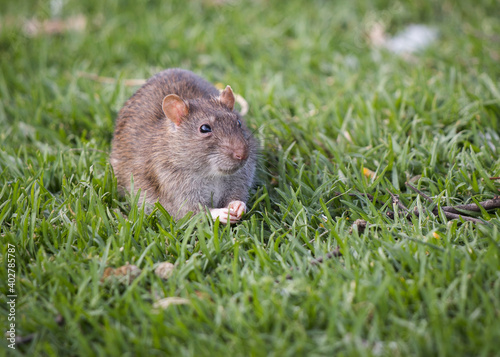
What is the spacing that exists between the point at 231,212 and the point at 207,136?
1.83 feet

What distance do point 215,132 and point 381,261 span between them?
1.43m

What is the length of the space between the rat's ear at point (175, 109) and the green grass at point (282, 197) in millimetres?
670

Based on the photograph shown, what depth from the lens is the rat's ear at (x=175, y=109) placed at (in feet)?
11.7

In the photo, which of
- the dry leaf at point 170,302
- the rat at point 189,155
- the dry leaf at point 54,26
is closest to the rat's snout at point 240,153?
the rat at point 189,155

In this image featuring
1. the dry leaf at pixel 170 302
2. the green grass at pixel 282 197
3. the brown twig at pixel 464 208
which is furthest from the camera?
the brown twig at pixel 464 208

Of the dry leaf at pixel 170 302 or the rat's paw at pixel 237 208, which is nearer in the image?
the dry leaf at pixel 170 302

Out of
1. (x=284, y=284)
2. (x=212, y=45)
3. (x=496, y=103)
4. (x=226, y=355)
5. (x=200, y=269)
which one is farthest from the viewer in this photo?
(x=212, y=45)

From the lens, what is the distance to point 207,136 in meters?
3.52

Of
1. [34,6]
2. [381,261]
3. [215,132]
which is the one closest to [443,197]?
[381,261]

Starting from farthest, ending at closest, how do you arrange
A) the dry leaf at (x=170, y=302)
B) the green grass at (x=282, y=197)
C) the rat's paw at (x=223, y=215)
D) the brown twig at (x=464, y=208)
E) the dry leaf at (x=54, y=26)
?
the dry leaf at (x=54, y=26), the rat's paw at (x=223, y=215), the brown twig at (x=464, y=208), the dry leaf at (x=170, y=302), the green grass at (x=282, y=197)

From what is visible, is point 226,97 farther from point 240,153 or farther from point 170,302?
point 170,302

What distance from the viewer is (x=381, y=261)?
288cm

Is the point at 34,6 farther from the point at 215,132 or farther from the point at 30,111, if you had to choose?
the point at 215,132

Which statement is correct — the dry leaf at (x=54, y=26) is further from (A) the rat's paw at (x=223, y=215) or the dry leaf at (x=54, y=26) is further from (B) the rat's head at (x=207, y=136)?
(A) the rat's paw at (x=223, y=215)
